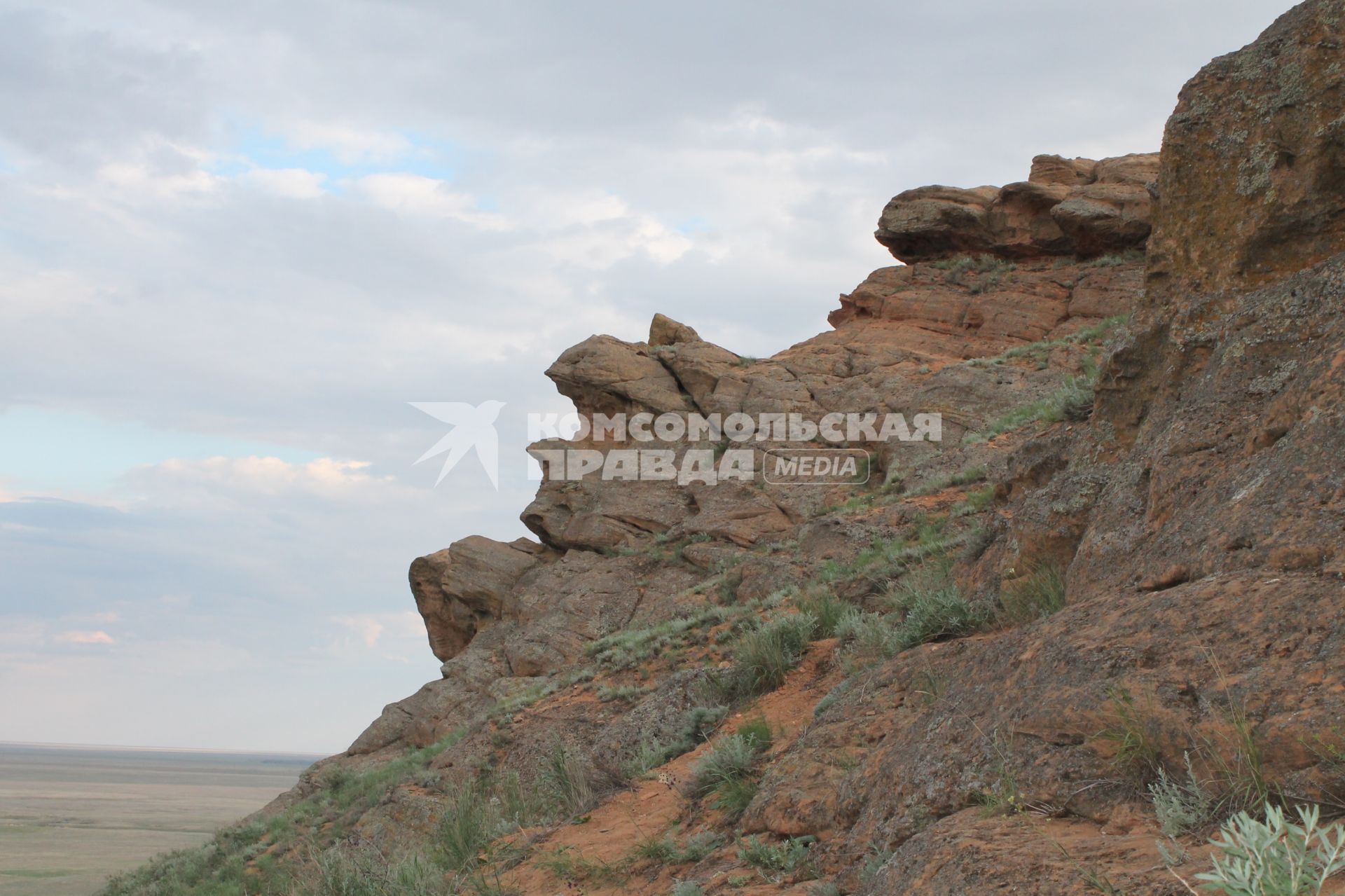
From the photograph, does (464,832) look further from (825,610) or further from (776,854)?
(825,610)

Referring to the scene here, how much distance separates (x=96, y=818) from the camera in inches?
2835

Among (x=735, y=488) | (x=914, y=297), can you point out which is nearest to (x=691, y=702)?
(x=735, y=488)

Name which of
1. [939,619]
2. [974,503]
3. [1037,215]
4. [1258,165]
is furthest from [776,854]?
[1037,215]

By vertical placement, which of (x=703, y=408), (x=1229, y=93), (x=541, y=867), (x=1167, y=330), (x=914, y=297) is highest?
(x=914, y=297)

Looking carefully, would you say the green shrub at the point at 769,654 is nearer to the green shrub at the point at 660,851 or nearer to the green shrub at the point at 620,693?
the green shrub at the point at 660,851

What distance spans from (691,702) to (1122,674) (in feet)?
20.9

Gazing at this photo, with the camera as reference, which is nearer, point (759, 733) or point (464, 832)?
point (759, 733)

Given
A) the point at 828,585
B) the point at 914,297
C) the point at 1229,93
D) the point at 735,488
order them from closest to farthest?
the point at 1229,93, the point at 828,585, the point at 735,488, the point at 914,297

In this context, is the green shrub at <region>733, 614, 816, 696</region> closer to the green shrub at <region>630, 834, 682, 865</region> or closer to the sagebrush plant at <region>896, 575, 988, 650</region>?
the sagebrush plant at <region>896, 575, 988, 650</region>

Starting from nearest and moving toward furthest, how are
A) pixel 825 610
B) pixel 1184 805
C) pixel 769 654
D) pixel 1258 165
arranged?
pixel 1184 805 < pixel 1258 165 < pixel 769 654 < pixel 825 610

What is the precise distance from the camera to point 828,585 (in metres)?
11.0

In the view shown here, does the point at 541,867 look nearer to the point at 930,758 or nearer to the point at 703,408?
the point at 930,758

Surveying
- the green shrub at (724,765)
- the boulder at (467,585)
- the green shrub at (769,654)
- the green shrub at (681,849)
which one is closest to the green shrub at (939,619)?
the green shrub at (724,765)

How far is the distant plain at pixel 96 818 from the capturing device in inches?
1606
